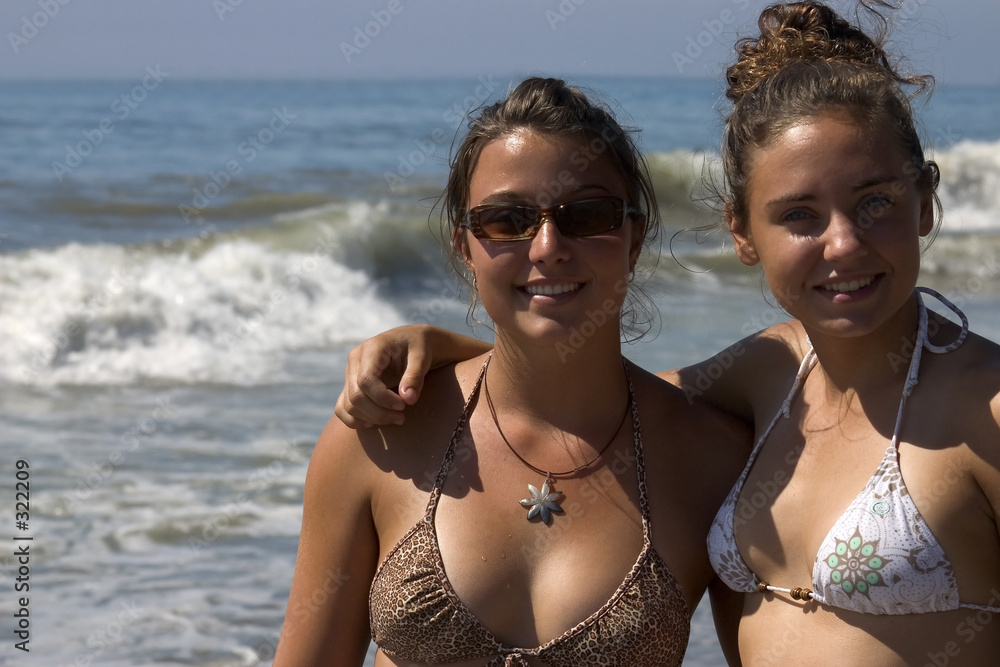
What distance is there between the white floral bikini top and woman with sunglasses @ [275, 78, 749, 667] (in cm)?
34

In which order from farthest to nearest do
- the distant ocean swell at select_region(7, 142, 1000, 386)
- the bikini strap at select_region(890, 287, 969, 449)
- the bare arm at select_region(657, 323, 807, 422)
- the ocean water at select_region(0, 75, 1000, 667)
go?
the distant ocean swell at select_region(7, 142, 1000, 386) < the ocean water at select_region(0, 75, 1000, 667) < the bare arm at select_region(657, 323, 807, 422) < the bikini strap at select_region(890, 287, 969, 449)

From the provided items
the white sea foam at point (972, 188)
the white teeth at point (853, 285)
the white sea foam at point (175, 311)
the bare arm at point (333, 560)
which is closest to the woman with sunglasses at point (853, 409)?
the white teeth at point (853, 285)

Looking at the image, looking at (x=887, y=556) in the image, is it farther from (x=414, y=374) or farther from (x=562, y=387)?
(x=414, y=374)

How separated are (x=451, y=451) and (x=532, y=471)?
0.19 meters

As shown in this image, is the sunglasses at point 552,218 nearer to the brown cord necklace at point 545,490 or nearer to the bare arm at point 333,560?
the brown cord necklace at point 545,490

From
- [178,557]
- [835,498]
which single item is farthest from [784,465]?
[178,557]

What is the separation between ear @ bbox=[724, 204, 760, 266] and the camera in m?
2.50

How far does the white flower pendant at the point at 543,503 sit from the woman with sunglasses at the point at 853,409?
34cm

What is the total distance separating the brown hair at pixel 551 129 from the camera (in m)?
2.50

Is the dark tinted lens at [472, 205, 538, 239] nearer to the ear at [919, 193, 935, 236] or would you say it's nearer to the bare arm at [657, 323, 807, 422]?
the bare arm at [657, 323, 807, 422]

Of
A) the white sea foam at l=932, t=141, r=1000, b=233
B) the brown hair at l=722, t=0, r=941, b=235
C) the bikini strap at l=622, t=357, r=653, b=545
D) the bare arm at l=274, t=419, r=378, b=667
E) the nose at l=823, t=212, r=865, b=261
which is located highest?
the brown hair at l=722, t=0, r=941, b=235

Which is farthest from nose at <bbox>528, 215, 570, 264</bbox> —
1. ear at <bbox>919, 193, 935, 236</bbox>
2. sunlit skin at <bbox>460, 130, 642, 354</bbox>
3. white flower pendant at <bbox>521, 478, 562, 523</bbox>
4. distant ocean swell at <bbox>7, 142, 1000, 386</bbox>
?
distant ocean swell at <bbox>7, 142, 1000, 386</bbox>

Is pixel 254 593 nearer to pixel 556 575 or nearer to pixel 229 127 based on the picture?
pixel 556 575

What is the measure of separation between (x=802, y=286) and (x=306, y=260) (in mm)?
9555
